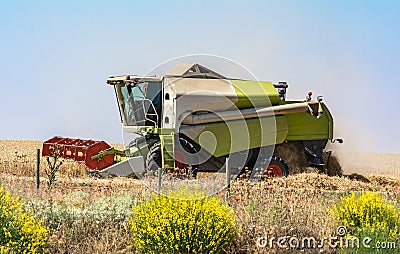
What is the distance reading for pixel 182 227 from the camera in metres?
5.96

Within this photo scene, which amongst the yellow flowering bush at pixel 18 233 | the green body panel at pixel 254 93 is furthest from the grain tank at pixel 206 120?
the yellow flowering bush at pixel 18 233

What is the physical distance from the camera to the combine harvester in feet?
41.3

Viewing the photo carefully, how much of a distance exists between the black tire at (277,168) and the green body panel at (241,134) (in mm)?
478

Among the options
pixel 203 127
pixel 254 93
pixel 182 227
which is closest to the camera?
pixel 182 227

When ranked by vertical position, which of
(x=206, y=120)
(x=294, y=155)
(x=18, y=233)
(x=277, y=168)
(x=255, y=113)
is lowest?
(x=18, y=233)

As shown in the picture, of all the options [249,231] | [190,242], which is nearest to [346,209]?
[249,231]

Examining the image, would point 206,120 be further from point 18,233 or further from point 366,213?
point 18,233

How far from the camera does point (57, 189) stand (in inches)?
379

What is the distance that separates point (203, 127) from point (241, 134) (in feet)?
3.73

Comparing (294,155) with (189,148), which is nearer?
(189,148)

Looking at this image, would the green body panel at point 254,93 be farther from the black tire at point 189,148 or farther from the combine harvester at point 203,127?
the black tire at point 189,148

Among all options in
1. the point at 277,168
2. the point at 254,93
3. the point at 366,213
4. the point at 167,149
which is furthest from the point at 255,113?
the point at 366,213

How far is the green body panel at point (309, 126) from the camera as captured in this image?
14492 millimetres

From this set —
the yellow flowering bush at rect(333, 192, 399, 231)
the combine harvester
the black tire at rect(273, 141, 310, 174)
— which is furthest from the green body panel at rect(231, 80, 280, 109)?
the yellow flowering bush at rect(333, 192, 399, 231)
